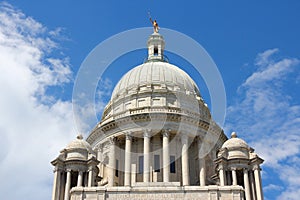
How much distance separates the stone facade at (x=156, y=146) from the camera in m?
53.8

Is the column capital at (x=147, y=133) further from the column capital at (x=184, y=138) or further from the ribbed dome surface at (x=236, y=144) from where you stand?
the ribbed dome surface at (x=236, y=144)

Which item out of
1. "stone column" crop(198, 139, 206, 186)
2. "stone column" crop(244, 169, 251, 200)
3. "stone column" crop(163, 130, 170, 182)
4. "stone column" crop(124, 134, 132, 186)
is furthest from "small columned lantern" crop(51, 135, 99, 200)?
"stone column" crop(244, 169, 251, 200)

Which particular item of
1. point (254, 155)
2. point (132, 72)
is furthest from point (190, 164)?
point (132, 72)

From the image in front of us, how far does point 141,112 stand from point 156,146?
5074mm

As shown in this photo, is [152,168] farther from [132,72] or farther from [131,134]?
[132,72]

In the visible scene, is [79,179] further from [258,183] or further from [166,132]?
[258,183]

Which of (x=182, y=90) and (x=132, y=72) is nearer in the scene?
(x=182, y=90)

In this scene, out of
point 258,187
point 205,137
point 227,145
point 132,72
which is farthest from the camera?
point 132,72

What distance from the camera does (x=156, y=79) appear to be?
234 ft

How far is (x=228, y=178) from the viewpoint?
176 feet

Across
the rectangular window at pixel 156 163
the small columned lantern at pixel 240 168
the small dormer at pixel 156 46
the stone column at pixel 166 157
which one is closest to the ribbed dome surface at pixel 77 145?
the rectangular window at pixel 156 163

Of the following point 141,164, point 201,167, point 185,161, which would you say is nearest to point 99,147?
point 141,164

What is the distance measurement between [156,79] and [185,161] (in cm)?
1472

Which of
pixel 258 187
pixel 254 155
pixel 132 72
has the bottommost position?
pixel 258 187
